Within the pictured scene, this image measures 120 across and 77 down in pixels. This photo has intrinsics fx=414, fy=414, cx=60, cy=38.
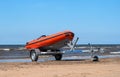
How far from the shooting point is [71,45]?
29.2m

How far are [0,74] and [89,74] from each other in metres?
3.93

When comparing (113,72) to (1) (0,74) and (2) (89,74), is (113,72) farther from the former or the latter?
(1) (0,74)

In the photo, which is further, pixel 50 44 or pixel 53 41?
pixel 50 44

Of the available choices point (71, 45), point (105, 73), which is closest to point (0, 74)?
point (105, 73)

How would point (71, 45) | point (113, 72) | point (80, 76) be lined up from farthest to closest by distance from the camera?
1. point (71, 45)
2. point (113, 72)
3. point (80, 76)

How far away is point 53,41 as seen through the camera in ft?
96.7

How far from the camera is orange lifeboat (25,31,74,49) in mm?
28922

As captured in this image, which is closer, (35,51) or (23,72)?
(23,72)

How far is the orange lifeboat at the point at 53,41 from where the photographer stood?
2892 cm

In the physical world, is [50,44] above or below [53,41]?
below

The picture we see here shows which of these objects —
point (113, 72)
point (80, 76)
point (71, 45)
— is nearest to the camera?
point (80, 76)

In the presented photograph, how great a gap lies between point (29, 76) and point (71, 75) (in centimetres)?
179

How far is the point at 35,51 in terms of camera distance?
3008cm

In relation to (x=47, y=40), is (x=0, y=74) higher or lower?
lower
